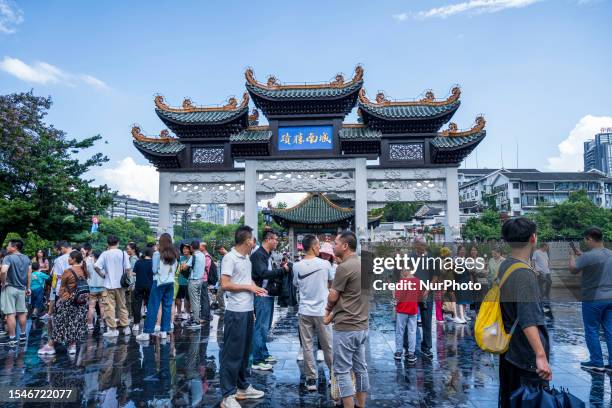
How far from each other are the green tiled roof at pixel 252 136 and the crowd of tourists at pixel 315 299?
774cm

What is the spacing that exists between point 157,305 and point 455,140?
13.6 meters

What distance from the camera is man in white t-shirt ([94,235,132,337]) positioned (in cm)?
763

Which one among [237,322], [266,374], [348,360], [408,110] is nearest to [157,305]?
[266,374]

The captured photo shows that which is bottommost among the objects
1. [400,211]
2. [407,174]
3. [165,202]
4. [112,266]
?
[112,266]

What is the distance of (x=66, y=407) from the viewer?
163 inches

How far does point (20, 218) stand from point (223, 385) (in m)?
14.5

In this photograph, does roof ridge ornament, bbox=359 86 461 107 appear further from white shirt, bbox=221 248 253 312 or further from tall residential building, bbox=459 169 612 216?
tall residential building, bbox=459 169 612 216

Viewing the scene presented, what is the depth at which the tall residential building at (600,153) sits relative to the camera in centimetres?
9956

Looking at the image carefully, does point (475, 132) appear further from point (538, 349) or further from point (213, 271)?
point (538, 349)

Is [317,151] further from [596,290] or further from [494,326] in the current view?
[494,326]

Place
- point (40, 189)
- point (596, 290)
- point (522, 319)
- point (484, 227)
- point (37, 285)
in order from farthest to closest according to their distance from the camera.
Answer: point (484, 227)
point (40, 189)
point (37, 285)
point (596, 290)
point (522, 319)

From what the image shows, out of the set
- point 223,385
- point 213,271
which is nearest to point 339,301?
point 223,385

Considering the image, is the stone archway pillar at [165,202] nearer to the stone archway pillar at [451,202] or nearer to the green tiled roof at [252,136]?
the green tiled roof at [252,136]

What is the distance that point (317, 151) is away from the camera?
54.2 feet
